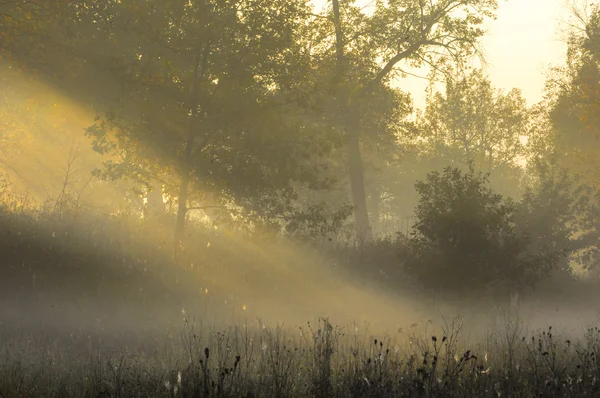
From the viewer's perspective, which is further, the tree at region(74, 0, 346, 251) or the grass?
the tree at region(74, 0, 346, 251)

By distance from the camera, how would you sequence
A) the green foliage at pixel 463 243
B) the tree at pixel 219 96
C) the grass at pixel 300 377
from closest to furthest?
the grass at pixel 300 377
the green foliage at pixel 463 243
the tree at pixel 219 96

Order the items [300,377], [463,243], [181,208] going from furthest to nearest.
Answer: [181,208] < [463,243] < [300,377]

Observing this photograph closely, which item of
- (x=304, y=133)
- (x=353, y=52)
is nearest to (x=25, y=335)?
(x=304, y=133)

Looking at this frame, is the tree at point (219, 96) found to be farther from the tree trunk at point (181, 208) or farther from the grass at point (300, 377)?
the grass at point (300, 377)

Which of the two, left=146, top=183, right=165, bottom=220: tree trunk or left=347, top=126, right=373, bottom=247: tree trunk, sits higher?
left=347, top=126, right=373, bottom=247: tree trunk

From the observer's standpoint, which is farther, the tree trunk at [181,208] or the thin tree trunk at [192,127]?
the tree trunk at [181,208]

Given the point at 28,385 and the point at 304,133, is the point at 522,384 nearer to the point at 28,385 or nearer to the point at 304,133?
the point at 28,385

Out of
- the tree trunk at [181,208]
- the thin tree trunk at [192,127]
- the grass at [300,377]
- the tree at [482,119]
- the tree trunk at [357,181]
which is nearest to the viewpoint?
the grass at [300,377]

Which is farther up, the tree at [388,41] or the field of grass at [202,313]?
the tree at [388,41]

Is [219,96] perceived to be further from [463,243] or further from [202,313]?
[463,243]

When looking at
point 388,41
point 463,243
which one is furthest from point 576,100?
point 463,243

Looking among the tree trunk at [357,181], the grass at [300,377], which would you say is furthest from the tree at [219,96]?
the tree trunk at [357,181]

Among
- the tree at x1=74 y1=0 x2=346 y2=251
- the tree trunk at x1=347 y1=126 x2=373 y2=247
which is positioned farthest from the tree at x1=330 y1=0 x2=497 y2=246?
the tree at x1=74 y1=0 x2=346 y2=251

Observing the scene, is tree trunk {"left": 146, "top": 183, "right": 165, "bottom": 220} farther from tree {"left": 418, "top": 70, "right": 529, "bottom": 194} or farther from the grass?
tree {"left": 418, "top": 70, "right": 529, "bottom": 194}
